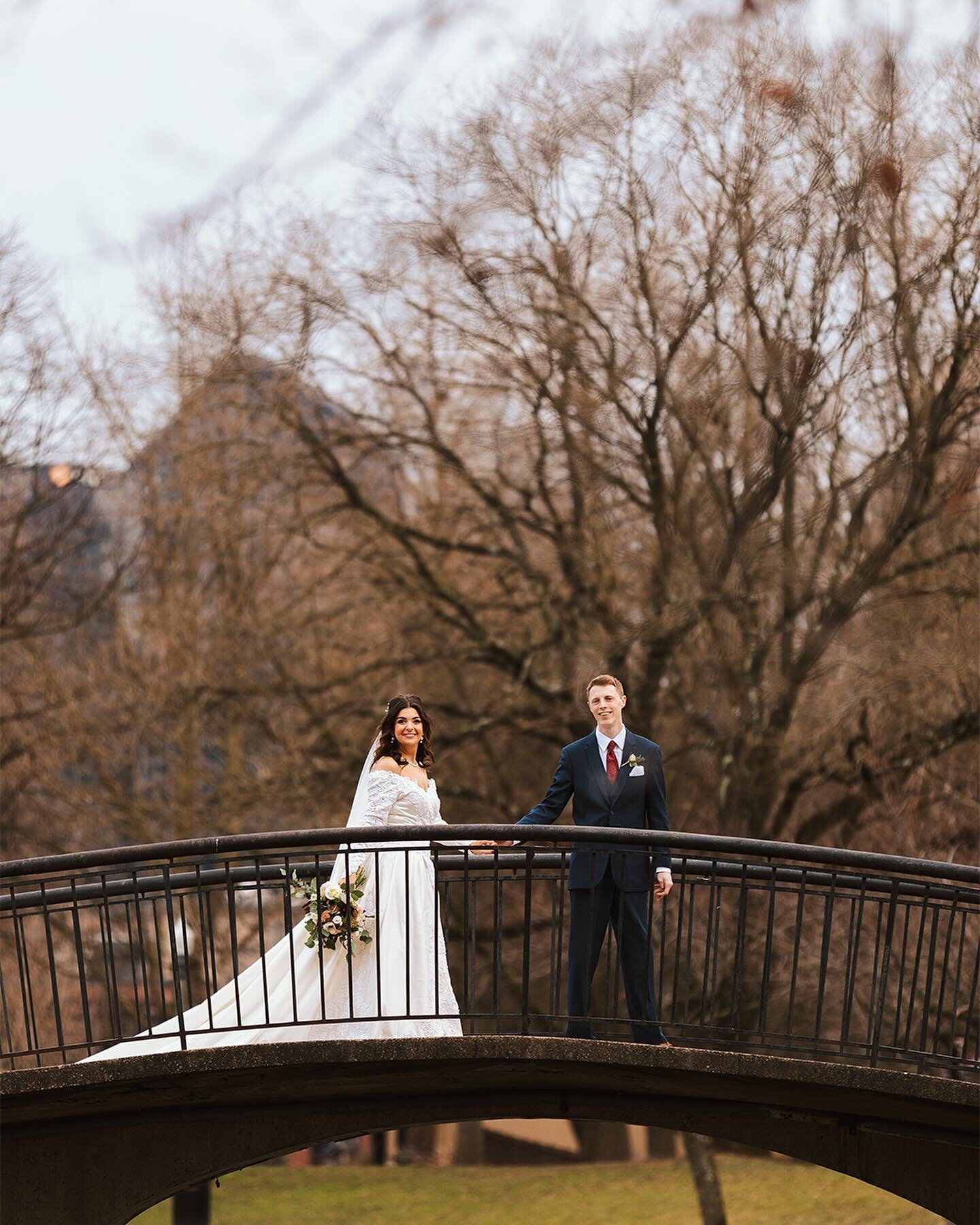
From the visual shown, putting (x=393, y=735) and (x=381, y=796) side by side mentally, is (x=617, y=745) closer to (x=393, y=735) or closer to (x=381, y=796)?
(x=393, y=735)

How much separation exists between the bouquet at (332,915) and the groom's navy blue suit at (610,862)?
3.76 feet

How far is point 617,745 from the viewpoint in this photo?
9508 millimetres

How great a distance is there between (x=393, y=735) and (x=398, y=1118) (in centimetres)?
303

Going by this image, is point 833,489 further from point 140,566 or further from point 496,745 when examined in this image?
point 140,566

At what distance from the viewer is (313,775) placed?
21234 mm

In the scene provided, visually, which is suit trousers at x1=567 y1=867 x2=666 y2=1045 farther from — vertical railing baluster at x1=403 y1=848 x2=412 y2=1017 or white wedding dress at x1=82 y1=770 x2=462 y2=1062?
vertical railing baluster at x1=403 y1=848 x2=412 y2=1017

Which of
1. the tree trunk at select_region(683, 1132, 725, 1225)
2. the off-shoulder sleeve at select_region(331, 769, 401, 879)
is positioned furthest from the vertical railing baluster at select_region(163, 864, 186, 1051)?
the tree trunk at select_region(683, 1132, 725, 1225)

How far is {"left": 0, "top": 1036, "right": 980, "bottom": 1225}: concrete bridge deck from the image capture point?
1033 cm

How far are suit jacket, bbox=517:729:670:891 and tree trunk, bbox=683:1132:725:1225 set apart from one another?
1261cm

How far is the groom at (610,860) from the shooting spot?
9.57 m

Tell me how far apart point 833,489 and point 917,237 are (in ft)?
10.2

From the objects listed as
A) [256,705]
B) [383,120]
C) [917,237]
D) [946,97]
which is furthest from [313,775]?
[946,97]

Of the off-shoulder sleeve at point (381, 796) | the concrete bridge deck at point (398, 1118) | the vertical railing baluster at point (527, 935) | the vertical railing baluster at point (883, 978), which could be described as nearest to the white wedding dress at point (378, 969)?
the off-shoulder sleeve at point (381, 796)

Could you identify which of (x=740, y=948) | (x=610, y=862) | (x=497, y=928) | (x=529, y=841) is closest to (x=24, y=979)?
(x=497, y=928)
